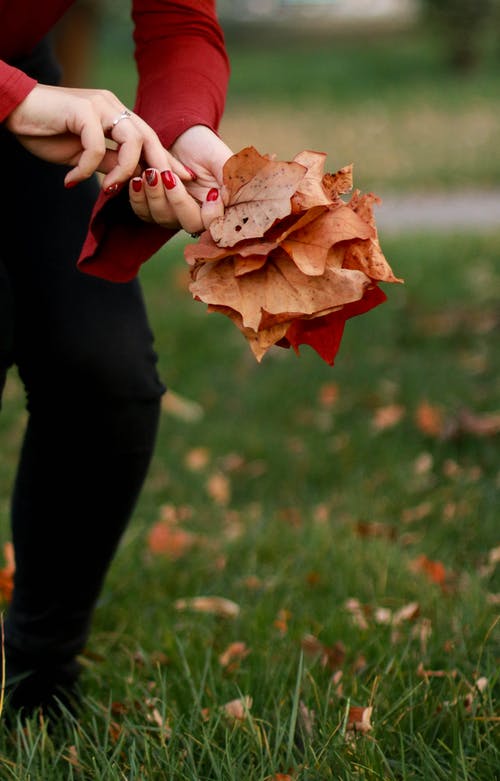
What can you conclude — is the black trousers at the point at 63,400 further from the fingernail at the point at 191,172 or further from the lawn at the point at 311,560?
the fingernail at the point at 191,172

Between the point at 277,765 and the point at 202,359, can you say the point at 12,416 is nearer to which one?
the point at 202,359

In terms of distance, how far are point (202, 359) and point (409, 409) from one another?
1.43 meters

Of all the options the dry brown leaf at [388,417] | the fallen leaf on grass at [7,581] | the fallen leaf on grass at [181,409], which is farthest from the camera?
the fallen leaf on grass at [181,409]

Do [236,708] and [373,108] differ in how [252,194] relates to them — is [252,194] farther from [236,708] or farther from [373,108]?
[373,108]

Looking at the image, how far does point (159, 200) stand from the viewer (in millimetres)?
1435

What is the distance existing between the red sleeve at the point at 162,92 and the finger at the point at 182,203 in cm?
10

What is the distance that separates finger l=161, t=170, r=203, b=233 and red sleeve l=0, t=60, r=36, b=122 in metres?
Result: 0.21

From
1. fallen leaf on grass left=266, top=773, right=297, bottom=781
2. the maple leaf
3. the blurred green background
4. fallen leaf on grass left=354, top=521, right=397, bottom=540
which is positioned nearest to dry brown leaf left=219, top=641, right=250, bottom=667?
fallen leaf on grass left=266, top=773, right=297, bottom=781

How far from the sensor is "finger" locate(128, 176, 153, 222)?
143 cm

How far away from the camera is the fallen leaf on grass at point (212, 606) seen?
2398 mm

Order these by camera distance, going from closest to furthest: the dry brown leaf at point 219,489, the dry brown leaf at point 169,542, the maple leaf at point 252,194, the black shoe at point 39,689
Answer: the maple leaf at point 252,194 → the black shoe at point 39,689 → the dry brown leaf at point 169,542 → the dry brown leaf at point 219,489

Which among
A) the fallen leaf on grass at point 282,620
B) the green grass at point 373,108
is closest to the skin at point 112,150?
the fallen leaf on grass at point 282,620

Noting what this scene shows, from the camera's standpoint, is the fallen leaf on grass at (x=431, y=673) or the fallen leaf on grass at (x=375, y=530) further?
the fallen leaf on grass at (x=375, y=530)

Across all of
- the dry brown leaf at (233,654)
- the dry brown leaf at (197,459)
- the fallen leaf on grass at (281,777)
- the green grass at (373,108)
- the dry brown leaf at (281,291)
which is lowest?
the dry brown leaf at (197,459)
